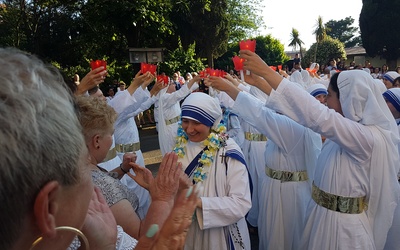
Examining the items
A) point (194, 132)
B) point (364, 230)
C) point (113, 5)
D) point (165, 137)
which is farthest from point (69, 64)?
point (364, 230)

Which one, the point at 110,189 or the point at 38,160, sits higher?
the point at 38,160

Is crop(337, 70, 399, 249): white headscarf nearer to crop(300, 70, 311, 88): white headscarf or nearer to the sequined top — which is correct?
the sequined top

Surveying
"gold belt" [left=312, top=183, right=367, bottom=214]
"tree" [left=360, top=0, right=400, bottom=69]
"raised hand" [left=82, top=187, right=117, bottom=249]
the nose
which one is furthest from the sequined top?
"tree" [left=360, top=0, right=400, bottom=69]

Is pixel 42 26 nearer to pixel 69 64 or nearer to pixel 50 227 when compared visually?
pixel 69 64

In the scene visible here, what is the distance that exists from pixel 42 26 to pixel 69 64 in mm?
2426

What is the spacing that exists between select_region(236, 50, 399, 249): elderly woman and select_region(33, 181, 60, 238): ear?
6.09 ft

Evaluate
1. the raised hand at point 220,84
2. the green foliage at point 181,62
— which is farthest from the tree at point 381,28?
the raised hand at point 220,84

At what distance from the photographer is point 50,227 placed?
2.99 feet

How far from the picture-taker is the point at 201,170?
280 cm

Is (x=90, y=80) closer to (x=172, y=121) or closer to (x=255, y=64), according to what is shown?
(x=255, y=64)

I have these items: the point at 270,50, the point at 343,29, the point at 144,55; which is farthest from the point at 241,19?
the point at 343,29

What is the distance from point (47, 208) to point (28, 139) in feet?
0.68

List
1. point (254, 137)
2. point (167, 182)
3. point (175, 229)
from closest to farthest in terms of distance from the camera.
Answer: point (175, 229)
point (167, 182)
point (254, 137)

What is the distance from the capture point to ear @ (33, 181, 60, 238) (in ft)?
2.84
